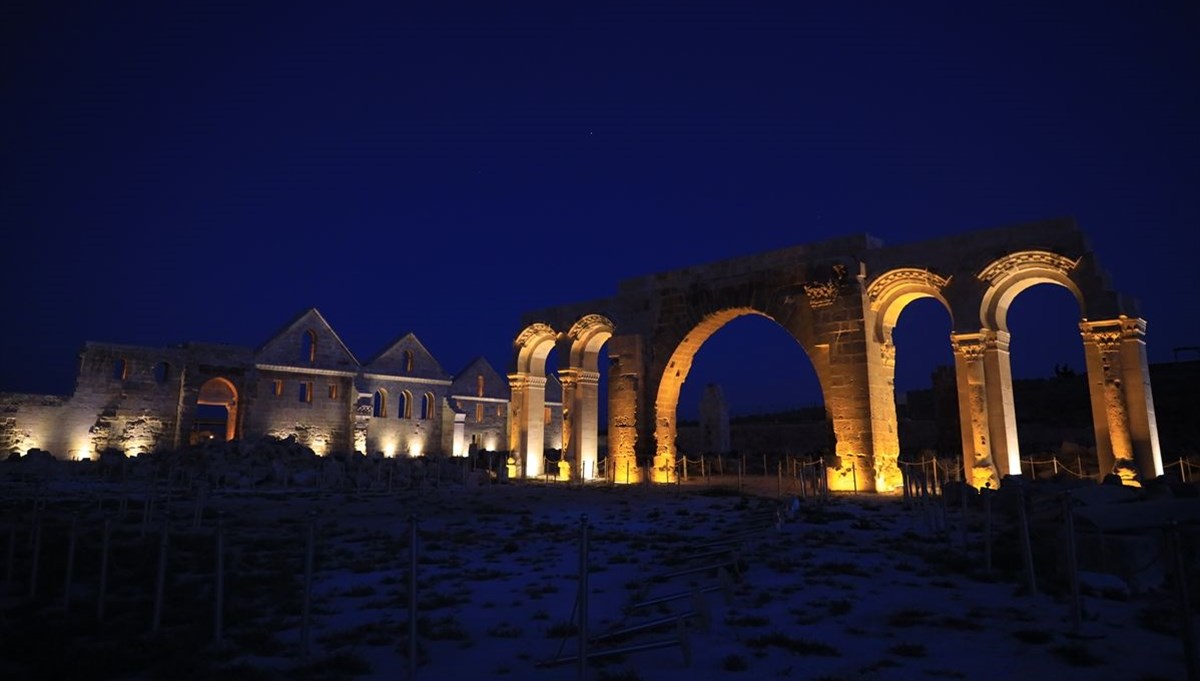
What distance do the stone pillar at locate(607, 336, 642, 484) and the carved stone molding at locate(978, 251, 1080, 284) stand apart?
31.9 feet

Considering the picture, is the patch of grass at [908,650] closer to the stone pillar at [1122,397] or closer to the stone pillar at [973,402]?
the stone pillar at [1122,397]

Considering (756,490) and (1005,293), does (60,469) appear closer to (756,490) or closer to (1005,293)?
(756,490)

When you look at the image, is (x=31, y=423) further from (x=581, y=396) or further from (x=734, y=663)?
(x=734, y=663)

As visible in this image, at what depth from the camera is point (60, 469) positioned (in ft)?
73.4

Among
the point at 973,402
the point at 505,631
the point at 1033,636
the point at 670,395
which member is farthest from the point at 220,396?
the point at 1033,636

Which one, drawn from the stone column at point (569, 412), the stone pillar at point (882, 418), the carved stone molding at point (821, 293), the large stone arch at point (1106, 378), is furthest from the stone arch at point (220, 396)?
the large stone arch at point (1106, 378)

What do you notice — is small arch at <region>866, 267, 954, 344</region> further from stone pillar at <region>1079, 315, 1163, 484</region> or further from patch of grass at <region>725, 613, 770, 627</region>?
patch of grass at <region>725, 613, 770, 627</region>

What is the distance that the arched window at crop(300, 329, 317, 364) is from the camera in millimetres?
31750

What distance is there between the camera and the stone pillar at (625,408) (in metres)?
20.5

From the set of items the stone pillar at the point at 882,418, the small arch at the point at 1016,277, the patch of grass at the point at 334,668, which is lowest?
the patch of grass at the point at 334,668

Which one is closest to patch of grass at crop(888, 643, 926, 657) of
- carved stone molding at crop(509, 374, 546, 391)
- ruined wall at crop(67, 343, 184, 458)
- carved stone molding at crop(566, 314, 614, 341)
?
carved stone molding at crop(566, 314, 614, 341)

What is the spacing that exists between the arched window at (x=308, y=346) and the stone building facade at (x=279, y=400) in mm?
54

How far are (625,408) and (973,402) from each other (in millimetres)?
9577

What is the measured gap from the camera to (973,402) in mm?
14992
